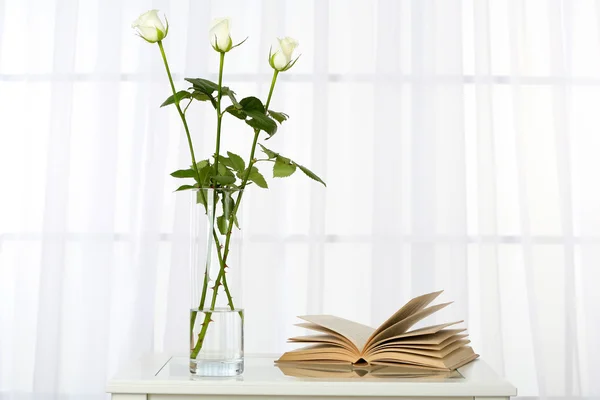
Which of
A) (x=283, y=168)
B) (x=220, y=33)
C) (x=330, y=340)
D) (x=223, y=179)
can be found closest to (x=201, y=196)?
(x=223, y=179)

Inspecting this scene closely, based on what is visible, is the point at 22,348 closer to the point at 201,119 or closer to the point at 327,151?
the point at 201,119

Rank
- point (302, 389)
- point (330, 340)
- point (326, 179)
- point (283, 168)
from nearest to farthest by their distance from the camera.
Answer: point (302, 389)
point (283, 168)
point (330, 340)
point (326, 179)

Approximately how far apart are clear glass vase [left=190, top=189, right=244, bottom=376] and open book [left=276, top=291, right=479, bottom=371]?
189 millimetres

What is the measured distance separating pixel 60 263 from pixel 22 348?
0.32m

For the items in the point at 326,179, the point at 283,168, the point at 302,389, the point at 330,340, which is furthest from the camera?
the point at 326,179

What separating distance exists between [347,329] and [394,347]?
11 cm

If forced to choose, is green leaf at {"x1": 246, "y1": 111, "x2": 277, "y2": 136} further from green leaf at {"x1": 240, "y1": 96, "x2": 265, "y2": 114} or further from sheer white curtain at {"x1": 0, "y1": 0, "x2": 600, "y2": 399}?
sheer white curtain at {"x1": 0, "y1": 0, "x2": 600, "y2": 399}

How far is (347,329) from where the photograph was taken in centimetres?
142

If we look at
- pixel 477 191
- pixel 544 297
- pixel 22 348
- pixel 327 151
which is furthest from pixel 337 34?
pixel 22 348

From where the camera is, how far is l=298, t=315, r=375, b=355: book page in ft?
4.46

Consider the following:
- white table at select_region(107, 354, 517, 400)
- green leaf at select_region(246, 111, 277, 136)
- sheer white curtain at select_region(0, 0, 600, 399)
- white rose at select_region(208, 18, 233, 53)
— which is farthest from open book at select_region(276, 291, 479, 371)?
sheer white curtain at select_region(0, 0, 600, 399)

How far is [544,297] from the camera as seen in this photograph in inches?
101

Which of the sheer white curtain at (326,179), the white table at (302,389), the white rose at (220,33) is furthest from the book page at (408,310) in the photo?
the sheer white curtain at (326,179)

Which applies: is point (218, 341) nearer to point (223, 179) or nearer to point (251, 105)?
point (223, 179)
